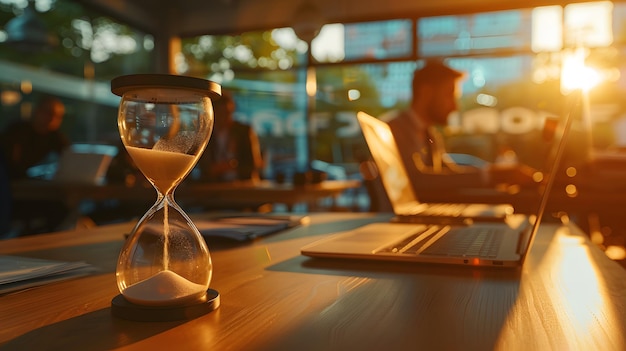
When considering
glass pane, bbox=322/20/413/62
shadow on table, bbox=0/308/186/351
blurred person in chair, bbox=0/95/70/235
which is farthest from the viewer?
glass pane, bbox=322/20/413/62

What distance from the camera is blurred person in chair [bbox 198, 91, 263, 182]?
3729mm

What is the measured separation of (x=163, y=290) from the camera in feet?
1.70

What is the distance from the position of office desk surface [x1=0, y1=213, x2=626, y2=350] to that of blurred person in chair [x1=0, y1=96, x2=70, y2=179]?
368 cm

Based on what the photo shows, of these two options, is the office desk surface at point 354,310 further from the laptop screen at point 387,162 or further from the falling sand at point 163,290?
the laptop screen at point 387,162

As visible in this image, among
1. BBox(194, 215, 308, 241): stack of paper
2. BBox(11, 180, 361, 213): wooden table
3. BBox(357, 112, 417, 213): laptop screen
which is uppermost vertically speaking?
BBox(357, 112, 417, 213): laptop screen

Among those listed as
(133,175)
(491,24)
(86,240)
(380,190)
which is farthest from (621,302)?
(491,24)

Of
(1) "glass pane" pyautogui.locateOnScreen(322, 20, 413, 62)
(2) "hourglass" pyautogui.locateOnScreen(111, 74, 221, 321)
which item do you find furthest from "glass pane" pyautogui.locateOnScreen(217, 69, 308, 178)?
(2) "hourglass" pyautogui.locateOnScreen(111, 74, 221, 321)

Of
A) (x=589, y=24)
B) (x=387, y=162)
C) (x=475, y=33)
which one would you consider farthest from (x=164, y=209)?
(x=589, y=24)

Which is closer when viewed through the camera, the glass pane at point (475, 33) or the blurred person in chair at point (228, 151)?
the blurred person in chair at point (228, 151)

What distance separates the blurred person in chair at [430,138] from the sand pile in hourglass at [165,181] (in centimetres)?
182

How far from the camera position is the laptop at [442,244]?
2.56 feet

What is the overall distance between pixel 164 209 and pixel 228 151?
12.4 feet

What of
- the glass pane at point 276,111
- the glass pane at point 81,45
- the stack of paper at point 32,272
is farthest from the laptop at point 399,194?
the glass pane at point 276,111

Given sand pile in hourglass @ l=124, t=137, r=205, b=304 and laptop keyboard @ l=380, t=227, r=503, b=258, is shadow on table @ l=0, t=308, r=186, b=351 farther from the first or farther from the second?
laptop keyboard @ l=380, t=227, r=503, b=258
